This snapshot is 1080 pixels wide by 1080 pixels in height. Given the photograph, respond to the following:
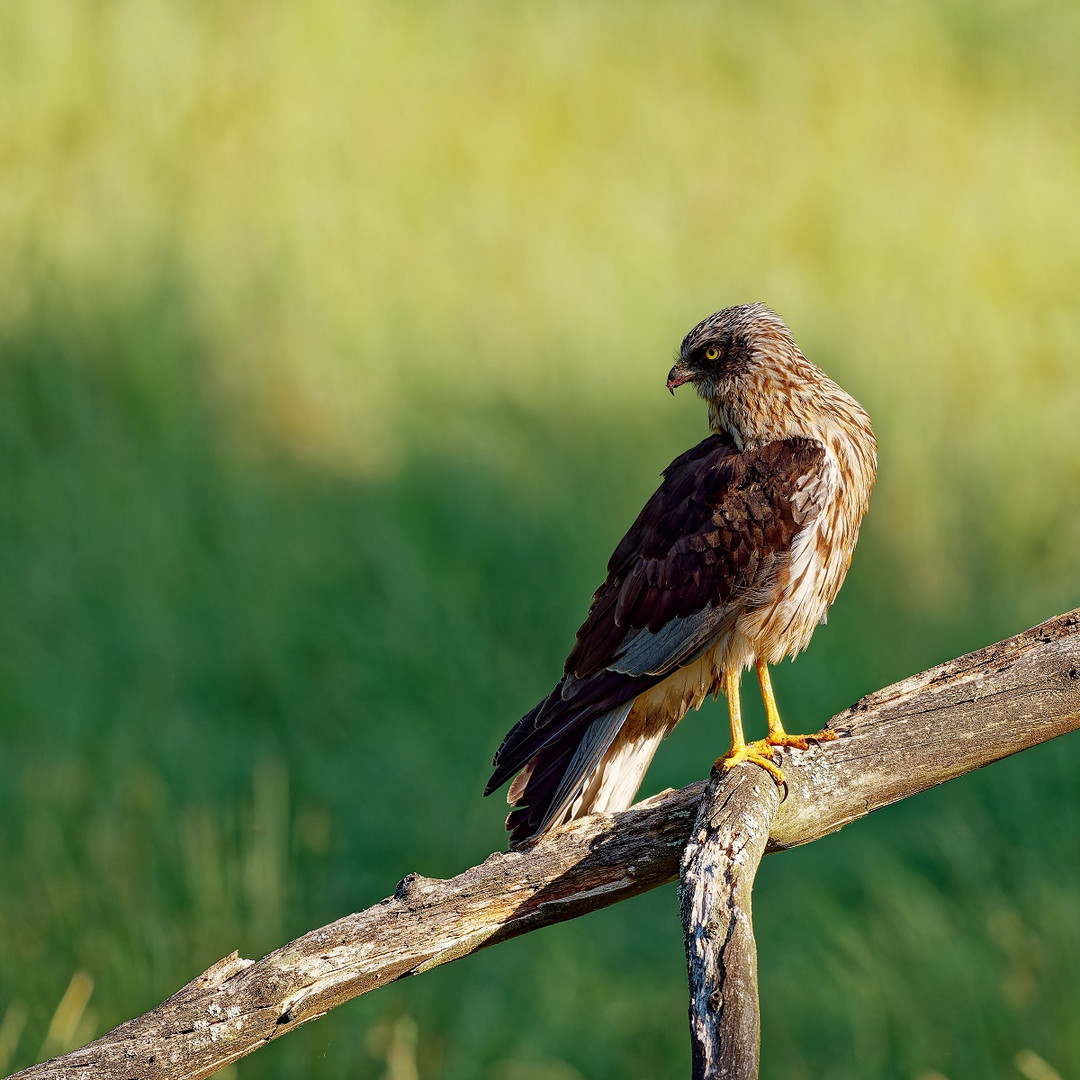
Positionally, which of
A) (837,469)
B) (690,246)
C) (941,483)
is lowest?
(837,469)

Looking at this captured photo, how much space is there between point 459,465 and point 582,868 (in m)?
4.51

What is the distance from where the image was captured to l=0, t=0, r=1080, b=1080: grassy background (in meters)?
5.30

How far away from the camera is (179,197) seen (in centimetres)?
758

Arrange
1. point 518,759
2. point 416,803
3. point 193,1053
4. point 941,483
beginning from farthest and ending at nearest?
point 941,483
point 416,803
point 518,759
point 193,1053

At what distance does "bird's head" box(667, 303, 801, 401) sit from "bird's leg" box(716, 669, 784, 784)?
2.30 feet

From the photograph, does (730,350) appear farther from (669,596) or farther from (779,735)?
(779,735)

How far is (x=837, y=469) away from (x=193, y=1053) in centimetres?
191

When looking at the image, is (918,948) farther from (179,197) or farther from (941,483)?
(179,197)

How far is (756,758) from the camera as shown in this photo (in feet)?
9.17

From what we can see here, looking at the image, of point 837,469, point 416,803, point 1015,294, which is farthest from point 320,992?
point 1015,294

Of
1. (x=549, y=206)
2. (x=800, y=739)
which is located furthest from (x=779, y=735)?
(x=549, y=206)

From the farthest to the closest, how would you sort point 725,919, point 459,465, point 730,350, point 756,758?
point 459,465 → point 730,350 → point 756,758 → point 725,919

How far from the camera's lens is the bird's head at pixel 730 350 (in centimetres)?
341

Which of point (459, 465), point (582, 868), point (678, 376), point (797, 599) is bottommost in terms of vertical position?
point (582, 868)
